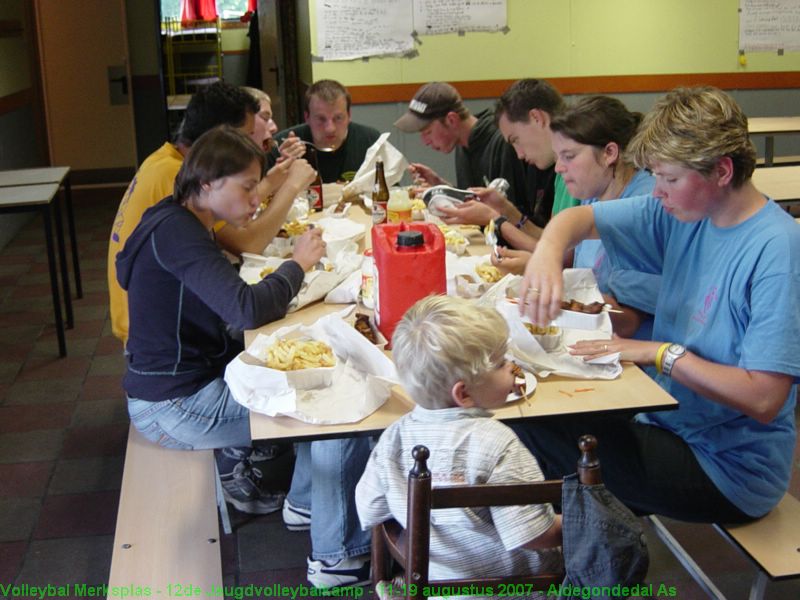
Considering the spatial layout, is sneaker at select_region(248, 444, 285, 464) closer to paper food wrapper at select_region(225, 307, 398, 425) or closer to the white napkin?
the white napkin

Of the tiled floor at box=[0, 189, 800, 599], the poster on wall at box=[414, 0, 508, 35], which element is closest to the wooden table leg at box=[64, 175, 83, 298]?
the tiled floor at box=[0, 189, 800, 599]

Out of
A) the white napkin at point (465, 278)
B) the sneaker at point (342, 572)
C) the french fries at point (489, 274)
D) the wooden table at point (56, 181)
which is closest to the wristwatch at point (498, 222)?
the white napkin at point (465, 278)

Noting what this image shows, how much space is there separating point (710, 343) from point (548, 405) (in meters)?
0.40

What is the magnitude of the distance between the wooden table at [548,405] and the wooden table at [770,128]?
13.5ft

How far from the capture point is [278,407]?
190 centimetres

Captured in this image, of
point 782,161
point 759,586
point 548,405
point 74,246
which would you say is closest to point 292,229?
point 548,405

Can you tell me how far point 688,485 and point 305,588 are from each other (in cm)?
112

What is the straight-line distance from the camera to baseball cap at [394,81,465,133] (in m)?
4.02

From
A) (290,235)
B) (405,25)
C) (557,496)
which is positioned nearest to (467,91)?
(405,25)

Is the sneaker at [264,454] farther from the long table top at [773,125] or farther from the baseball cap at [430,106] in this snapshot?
the long table top at [773,125]

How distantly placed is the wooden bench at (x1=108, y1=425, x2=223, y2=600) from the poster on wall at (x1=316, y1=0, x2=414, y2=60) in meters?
4.19

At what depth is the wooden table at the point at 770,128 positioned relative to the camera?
5754mm

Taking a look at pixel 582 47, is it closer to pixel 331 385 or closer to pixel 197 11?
pixel 331 385

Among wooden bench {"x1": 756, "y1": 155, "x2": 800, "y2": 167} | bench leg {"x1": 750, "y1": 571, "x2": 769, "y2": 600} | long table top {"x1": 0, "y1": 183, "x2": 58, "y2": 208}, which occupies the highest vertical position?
long table top {"x1": 0, "y1": 183, "x2": 58, "y2": 208}
